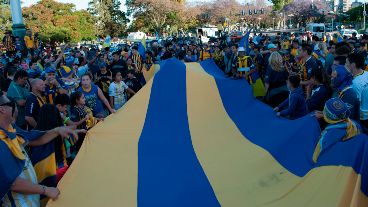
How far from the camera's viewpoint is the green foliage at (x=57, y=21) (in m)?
40.9

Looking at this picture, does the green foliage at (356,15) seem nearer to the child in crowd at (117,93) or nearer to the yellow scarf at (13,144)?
the child in crowd at (117,93)

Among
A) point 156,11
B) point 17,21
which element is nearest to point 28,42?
point 17,21

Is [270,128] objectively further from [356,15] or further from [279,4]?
[279,4]

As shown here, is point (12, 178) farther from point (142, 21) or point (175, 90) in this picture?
point (142, 21)

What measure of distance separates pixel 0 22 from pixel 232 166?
45251 millimetres

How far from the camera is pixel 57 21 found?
4550 centimetres

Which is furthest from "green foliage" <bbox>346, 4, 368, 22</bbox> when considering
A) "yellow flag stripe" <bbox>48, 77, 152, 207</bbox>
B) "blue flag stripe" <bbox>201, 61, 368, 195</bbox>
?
"yellow flag stripe" <bbox>48, 77, 152, 207</bbox>

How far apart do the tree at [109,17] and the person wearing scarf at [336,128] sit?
56.5m

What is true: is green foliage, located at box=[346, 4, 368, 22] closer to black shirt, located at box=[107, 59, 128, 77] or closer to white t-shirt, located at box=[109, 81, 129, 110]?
black shirt, located at box=[107, 59, 128, 77]

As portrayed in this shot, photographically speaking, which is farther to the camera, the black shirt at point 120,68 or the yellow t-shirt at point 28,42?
the yellow t-shirt at point 28,42

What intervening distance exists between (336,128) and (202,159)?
56.6 inches

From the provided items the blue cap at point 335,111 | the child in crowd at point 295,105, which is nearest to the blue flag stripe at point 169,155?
the blue cap at point 335,111

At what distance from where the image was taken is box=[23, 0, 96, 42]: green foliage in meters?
40.9

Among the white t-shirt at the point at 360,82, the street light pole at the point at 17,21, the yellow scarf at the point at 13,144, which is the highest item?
the street light pole at the point at 17,21
